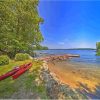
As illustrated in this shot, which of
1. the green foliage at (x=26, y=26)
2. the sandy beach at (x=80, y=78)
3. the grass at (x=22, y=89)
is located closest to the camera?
the grass at (x=22, y=89)

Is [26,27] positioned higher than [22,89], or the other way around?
[26,27]

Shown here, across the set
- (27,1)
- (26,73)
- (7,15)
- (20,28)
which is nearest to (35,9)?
(27,1)

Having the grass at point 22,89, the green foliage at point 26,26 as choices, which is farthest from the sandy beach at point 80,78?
the green foliage at point 26,26

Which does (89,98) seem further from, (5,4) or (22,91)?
(5,4)

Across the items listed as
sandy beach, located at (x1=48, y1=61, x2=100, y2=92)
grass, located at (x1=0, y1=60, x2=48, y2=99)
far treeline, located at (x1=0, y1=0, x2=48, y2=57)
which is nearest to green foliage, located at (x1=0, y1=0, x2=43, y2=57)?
far treeline, located at (x1=0, y1=0, x2=48, y2=57)

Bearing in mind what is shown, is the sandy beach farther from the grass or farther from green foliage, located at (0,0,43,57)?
green foliage, located at (0,0,43,57)

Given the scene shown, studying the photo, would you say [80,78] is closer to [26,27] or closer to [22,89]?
[22,89]

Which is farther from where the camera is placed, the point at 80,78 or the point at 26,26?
the point at 26,26

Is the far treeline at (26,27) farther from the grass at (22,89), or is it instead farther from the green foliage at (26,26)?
the grass at (22,89)

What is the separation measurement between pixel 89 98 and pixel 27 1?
26.1 metres

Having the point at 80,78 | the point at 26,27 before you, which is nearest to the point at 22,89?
the point at 80,78

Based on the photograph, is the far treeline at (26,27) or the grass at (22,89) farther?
the far treeline at (26,27)

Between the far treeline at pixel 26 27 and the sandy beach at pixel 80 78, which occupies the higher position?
the far treeline at pixel 26 27

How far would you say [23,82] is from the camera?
10.3 m
